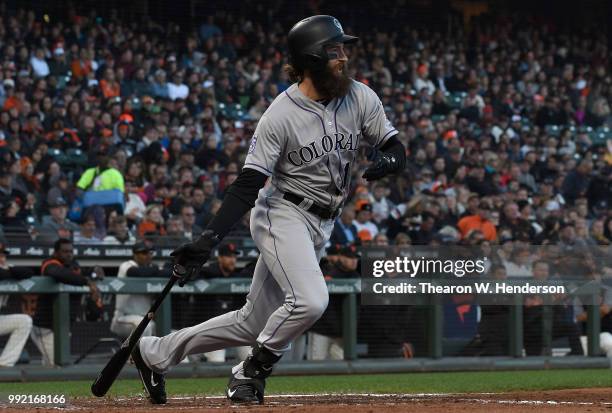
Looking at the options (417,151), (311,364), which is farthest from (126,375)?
(417,151)

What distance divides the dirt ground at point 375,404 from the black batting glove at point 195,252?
0.64 meters

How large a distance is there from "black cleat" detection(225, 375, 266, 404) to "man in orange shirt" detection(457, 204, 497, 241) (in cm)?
789

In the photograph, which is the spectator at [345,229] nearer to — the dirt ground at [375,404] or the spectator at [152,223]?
the spectator at [152,223]

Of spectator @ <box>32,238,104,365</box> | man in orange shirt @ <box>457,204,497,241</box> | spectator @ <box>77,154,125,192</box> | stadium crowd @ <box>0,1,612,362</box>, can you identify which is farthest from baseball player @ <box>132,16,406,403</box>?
man in orange shirt @ <box>457,204,497,241</box>

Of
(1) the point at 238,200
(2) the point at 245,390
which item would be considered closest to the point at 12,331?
(2) the point at 245,390

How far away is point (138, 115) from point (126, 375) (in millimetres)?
6194

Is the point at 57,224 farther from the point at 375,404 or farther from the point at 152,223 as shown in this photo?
the point at 375,404

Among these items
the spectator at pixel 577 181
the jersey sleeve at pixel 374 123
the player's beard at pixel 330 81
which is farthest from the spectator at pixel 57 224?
the spectator at pixel 577 181

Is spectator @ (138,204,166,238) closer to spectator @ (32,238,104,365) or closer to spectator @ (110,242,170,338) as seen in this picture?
spectator @ (110,242,170,338)

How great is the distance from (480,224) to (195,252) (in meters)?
8.59

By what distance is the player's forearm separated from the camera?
5.38 metres

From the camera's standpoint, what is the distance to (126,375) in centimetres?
961

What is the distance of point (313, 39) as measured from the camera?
5434 millimetres

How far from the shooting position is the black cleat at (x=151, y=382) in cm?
592
